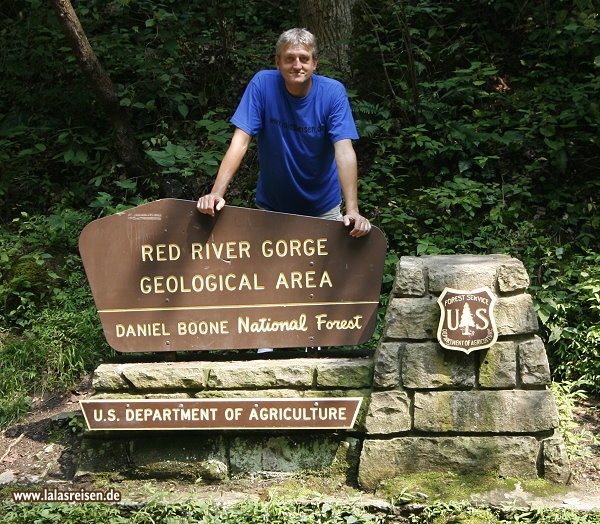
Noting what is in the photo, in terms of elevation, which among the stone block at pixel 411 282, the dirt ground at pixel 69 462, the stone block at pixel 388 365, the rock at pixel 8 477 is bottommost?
the rock at pixel 8 477

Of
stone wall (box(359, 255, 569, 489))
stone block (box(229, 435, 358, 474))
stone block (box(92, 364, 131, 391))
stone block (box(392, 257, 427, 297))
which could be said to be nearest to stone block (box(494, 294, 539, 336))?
stone wall (box(359, 255, 569, 489))

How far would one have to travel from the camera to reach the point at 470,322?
358 cm

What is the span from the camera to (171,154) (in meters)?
5.78

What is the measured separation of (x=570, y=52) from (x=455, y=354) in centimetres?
443

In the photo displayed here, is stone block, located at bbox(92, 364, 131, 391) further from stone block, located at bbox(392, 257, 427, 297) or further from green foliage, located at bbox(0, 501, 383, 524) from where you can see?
stone block, located at bbox(392, 257, 427, 297)

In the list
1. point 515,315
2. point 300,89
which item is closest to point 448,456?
point 515,315

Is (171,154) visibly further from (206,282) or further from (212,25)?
(212,25)

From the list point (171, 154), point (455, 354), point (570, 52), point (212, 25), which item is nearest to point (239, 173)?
point (171, 154)

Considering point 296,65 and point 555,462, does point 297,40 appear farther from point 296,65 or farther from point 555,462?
point 555,462

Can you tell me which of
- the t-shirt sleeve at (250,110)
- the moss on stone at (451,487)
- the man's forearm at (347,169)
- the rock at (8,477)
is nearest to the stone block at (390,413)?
the moss on stone at (451,487)

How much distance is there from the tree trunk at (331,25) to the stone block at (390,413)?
425 cm

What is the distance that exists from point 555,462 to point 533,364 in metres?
0.49

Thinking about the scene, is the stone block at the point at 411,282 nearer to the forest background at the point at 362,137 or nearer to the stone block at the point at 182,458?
the stone block at the point at 182,458

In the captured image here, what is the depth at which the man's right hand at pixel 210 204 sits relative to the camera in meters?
3.80
